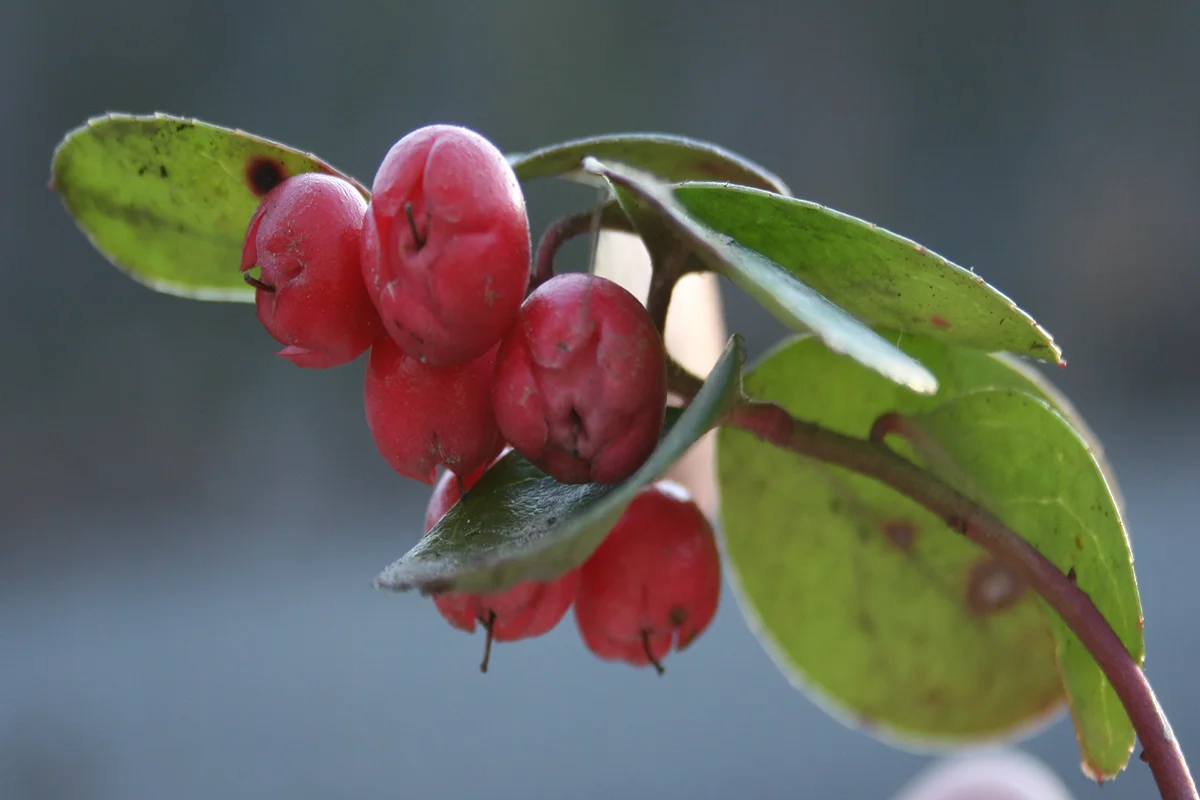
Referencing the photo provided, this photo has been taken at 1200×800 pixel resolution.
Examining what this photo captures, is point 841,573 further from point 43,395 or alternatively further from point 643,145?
point 43,395

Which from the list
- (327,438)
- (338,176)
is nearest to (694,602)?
(338,176)

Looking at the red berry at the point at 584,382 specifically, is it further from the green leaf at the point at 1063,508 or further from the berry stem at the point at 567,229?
the green leaf at the point at 1063,508

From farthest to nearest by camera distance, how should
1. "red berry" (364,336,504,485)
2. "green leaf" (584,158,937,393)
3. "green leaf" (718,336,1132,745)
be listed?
"green leaf" (718,336,1132,745), "red berry" (364,336,504,485), "green leaf" (584,158,937,393)

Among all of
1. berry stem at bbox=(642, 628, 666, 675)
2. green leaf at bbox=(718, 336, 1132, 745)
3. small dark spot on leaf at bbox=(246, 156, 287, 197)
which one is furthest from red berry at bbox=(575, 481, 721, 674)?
small dark spot on leaf at bbox=(246, 156, 287, 197)

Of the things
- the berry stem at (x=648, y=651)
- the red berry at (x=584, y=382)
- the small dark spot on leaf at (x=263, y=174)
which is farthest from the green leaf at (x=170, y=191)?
the berry stem at (x=648, y=651)

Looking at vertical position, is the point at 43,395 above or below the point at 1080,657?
below

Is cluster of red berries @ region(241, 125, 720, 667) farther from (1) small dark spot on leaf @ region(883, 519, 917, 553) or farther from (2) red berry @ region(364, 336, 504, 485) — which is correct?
(1) small dark spot on leaf @ region(883, 519, 917, 553)
